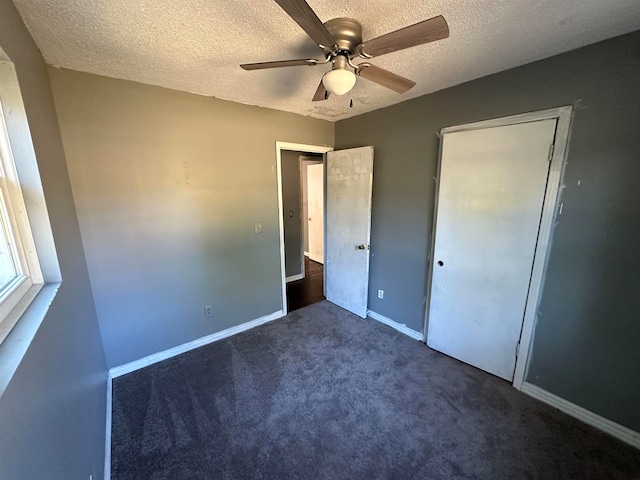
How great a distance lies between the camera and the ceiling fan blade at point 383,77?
1350 mm

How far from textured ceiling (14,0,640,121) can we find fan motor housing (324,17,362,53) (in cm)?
5

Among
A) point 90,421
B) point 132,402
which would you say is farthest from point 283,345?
point 90,421

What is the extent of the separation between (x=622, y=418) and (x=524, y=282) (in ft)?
3.06

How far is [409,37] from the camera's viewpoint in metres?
1.08

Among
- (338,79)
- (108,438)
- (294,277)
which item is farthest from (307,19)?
(294,277)

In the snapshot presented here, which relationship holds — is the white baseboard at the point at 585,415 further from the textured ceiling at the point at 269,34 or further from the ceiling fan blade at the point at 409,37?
the ceiling fan blade at the point at 409,37

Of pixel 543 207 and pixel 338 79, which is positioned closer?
pixel 338 79

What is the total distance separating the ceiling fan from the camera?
998mm

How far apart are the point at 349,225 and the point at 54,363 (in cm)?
259

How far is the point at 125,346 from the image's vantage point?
7.12 feet

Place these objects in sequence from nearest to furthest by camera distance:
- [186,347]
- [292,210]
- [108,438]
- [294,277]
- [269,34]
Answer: [269,34], [108,438], [186,347], [292,210], [294,277]

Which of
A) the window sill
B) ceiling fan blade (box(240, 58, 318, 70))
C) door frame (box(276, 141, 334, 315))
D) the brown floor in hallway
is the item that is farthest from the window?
the brown floor in hallway

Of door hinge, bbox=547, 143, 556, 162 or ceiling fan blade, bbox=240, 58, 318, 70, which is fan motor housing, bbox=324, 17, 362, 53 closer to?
ceiling fan blade, bbox=240, 58, 318, 70

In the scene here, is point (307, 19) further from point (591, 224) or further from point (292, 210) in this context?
point (292, 210)
